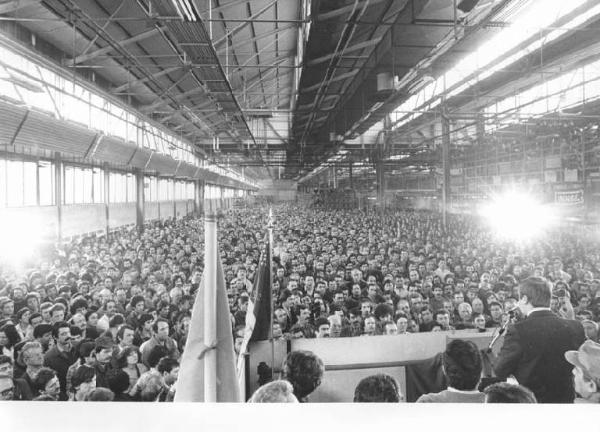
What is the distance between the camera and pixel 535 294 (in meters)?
3.13

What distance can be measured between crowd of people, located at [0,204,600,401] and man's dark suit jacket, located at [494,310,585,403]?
1.63m

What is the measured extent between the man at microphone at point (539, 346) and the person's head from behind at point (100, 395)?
9.19 feet

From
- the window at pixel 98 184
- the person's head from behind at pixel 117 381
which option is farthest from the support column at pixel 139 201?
the person's head from behind at pixel 117 381

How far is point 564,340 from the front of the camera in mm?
3070

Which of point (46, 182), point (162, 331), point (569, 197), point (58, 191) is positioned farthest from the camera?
point (569, 197)

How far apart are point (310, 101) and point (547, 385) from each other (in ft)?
26.3

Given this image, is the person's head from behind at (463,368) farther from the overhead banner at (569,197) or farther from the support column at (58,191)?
the overhead banner at (569,197)

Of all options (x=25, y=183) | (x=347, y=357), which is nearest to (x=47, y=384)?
(x=347, y=357)

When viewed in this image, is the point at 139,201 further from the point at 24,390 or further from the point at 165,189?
the point at 24,390

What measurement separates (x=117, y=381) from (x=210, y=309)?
1.87m

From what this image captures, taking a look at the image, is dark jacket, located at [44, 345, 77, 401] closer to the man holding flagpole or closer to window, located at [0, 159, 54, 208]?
the man holding flagpole

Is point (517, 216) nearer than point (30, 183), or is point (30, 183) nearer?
point (30, 183)
